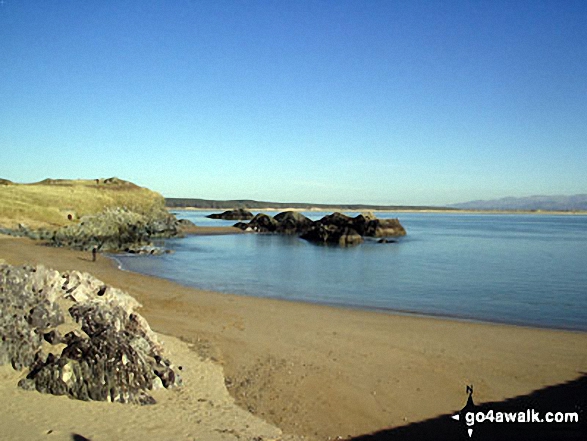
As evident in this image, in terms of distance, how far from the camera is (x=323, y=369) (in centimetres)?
1012

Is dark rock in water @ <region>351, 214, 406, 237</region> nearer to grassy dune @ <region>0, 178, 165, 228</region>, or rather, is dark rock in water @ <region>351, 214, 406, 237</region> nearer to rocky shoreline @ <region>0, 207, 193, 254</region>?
grassy dune @ <region>0, 178, 165, 228</region>

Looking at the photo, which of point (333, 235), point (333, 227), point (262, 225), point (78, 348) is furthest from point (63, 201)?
point (78, 348)

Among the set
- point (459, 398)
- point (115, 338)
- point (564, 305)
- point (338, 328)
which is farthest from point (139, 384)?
point (564, 305)

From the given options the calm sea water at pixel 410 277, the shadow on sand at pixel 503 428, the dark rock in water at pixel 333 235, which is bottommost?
the calm sea water at pixel 410 277

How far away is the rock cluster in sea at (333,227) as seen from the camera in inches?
2016

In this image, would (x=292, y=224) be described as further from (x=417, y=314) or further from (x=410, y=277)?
(x=417, y=314)

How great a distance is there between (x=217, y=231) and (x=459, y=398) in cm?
5639

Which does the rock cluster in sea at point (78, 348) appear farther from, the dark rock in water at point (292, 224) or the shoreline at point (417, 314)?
the dark rock in water at point (292, 224)

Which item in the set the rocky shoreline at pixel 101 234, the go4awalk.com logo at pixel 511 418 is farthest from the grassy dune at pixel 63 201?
the go4awalk.com logo at pixel 511 418

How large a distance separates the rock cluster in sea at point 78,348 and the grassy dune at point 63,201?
111 ft

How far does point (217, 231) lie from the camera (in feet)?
209

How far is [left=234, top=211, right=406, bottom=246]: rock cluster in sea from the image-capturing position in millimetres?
51219

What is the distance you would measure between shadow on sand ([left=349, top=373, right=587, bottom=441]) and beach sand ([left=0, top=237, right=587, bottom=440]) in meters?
0.24

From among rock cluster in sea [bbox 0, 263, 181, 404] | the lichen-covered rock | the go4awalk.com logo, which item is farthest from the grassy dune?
the go4awalk.com logo
